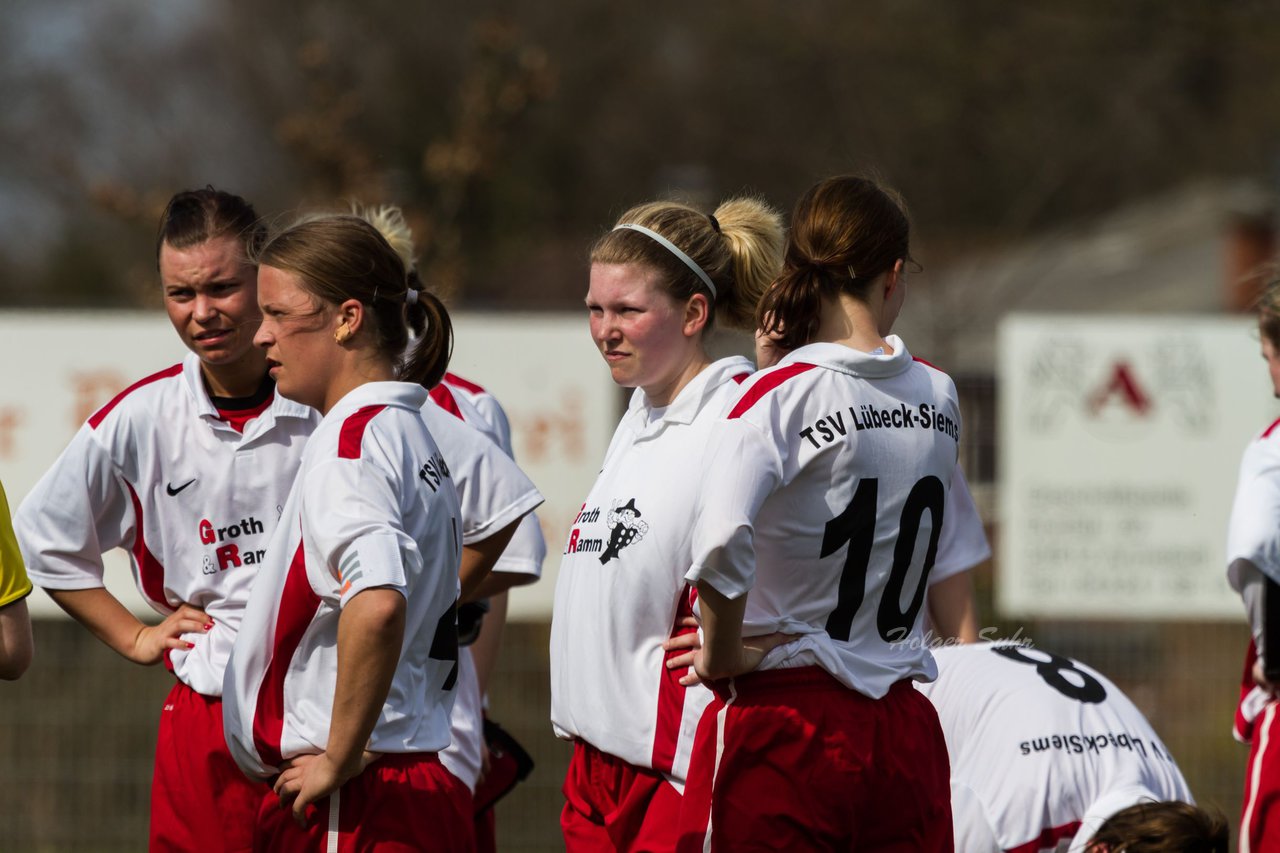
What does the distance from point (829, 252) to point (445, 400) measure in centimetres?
146

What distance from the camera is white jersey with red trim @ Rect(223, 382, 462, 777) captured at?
9.78 feet

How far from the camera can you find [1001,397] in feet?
25.2

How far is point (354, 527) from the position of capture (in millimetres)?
2916

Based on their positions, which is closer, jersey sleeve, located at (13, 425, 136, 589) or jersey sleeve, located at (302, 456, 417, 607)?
jersey sleeve, located at (302, 456, 417, 607)

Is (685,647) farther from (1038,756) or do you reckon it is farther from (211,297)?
(211,297)

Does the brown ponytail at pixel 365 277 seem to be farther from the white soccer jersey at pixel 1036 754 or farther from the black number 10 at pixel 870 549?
the white soccer jersey at pixel 1036 754

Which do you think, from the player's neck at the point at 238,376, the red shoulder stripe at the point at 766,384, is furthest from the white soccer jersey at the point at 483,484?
the red shoulder stripe at the point at 766,384

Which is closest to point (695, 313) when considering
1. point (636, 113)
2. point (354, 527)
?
point (354, 527)

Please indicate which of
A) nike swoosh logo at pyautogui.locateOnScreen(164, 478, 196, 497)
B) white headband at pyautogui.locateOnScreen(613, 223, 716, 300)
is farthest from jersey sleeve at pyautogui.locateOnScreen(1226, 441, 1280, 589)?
nike swoosh logo at pyautogui.locateOnScreen(164, 478, 196, 497)

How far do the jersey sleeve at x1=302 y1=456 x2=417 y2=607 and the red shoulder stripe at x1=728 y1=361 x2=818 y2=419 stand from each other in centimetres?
63

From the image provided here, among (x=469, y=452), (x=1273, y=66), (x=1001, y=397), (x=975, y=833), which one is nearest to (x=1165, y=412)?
(x=1001, y=397)

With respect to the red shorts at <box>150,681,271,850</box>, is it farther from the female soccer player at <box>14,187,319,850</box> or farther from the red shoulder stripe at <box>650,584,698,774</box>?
the red shoulder stripe at <box>650,584,698,774</box>

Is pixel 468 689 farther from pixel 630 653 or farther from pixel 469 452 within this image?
pixel 630 653

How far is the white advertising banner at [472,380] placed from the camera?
7359 mm
